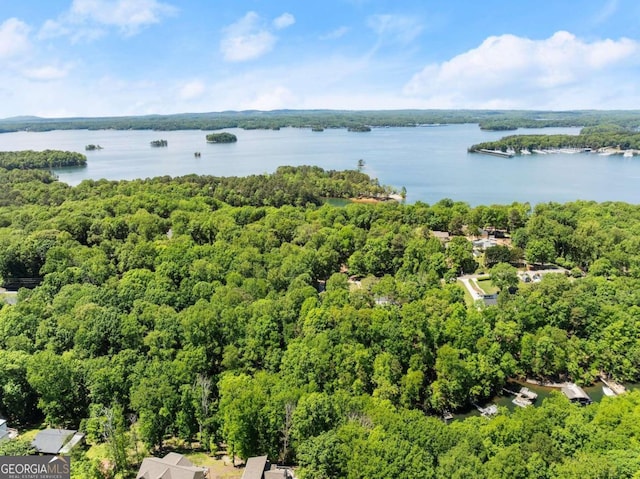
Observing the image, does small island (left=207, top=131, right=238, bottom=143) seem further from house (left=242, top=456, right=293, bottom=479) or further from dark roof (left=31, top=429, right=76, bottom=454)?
house (left=242, top=456, right=293, bottom=479)

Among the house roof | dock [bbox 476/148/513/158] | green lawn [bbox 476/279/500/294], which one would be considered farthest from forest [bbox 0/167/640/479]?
dock [bbox 476/148/513/158]

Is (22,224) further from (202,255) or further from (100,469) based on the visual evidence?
(100,469)

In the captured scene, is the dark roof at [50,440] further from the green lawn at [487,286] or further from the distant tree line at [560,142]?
the distant tree line at [560,142]

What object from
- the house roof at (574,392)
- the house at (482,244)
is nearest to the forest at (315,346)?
the house roof at (574,392)

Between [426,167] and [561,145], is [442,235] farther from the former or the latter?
[561,145]
